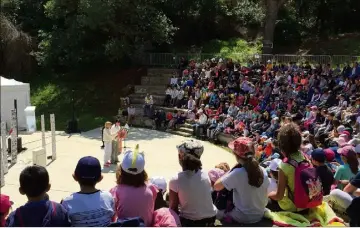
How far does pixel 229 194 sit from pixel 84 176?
1976 millimetres

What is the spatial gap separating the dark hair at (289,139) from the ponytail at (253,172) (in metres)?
0.35

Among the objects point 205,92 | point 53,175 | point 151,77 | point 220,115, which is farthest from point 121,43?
point 53,175

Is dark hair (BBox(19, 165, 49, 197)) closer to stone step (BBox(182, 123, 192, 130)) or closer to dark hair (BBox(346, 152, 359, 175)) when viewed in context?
dark hair (BBox(346, 152, 359, 175))

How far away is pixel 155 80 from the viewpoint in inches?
968

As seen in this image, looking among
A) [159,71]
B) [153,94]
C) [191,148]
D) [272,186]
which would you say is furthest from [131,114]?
[191,148]

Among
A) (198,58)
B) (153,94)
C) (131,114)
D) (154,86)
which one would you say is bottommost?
(131,114)

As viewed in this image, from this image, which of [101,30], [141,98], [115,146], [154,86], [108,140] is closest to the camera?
[108,140]

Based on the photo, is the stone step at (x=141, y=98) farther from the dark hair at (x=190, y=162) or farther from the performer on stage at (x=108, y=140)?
the dark hair at (x=190, y=162)

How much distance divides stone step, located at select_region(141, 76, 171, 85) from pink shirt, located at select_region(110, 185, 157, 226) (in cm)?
1977

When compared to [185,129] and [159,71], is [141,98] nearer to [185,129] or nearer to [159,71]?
[159,71]

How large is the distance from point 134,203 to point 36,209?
1.06 metres

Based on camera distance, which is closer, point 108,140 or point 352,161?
point 352,161

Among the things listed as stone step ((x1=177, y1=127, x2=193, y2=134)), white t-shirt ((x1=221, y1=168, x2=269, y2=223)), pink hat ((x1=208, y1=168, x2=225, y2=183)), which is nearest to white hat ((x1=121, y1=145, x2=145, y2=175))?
white t-shirt ((x1=221, y1=168, x2=269, y2=223))

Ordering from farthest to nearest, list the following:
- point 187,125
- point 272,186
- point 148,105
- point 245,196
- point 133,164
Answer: point 148,105, point 187,125, point 272,186, point 245,196, point 133,164
